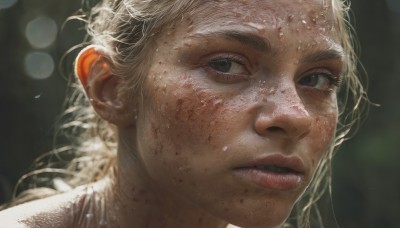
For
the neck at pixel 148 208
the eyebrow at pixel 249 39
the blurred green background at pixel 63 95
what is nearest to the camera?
the eyebrow at pixel 249 39

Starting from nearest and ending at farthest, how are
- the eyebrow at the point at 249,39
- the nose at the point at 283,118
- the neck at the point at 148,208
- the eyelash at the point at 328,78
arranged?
the nose at the point at 283,118 → the eyebrow at the point at 249,39 → the eyelash at the point at 328,78 → the neck at the point at 148,208

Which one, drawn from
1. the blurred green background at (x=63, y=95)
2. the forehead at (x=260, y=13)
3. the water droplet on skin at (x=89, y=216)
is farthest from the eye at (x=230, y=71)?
the blurred green background at (x=63, y=95)

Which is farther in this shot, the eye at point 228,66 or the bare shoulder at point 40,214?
the bare shoulder at point 40,214

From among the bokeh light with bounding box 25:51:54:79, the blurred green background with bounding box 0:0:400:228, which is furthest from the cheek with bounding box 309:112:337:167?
the bokeh light with bounding box 25:51:54:79

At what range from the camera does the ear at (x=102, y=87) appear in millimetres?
2537

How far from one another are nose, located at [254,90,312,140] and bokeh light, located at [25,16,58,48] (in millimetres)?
3125

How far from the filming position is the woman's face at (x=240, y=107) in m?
2.19

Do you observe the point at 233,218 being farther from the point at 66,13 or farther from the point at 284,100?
the point at 66,13

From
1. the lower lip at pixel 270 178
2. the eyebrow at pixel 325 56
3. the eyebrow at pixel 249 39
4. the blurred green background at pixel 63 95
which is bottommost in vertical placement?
the blurred green background at pixel 63 95

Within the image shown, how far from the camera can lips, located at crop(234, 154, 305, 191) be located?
2174 millimetres

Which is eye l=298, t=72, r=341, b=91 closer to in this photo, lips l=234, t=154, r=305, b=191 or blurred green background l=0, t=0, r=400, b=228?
lips l=234, t=154, r=305, b=191

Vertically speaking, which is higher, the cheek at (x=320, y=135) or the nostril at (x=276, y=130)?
the nostril at (x=276, y=130)

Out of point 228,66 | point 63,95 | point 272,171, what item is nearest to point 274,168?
point 272,171

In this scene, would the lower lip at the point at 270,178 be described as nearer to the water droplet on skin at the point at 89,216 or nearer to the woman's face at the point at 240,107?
the woman's face at the point at 240,107
